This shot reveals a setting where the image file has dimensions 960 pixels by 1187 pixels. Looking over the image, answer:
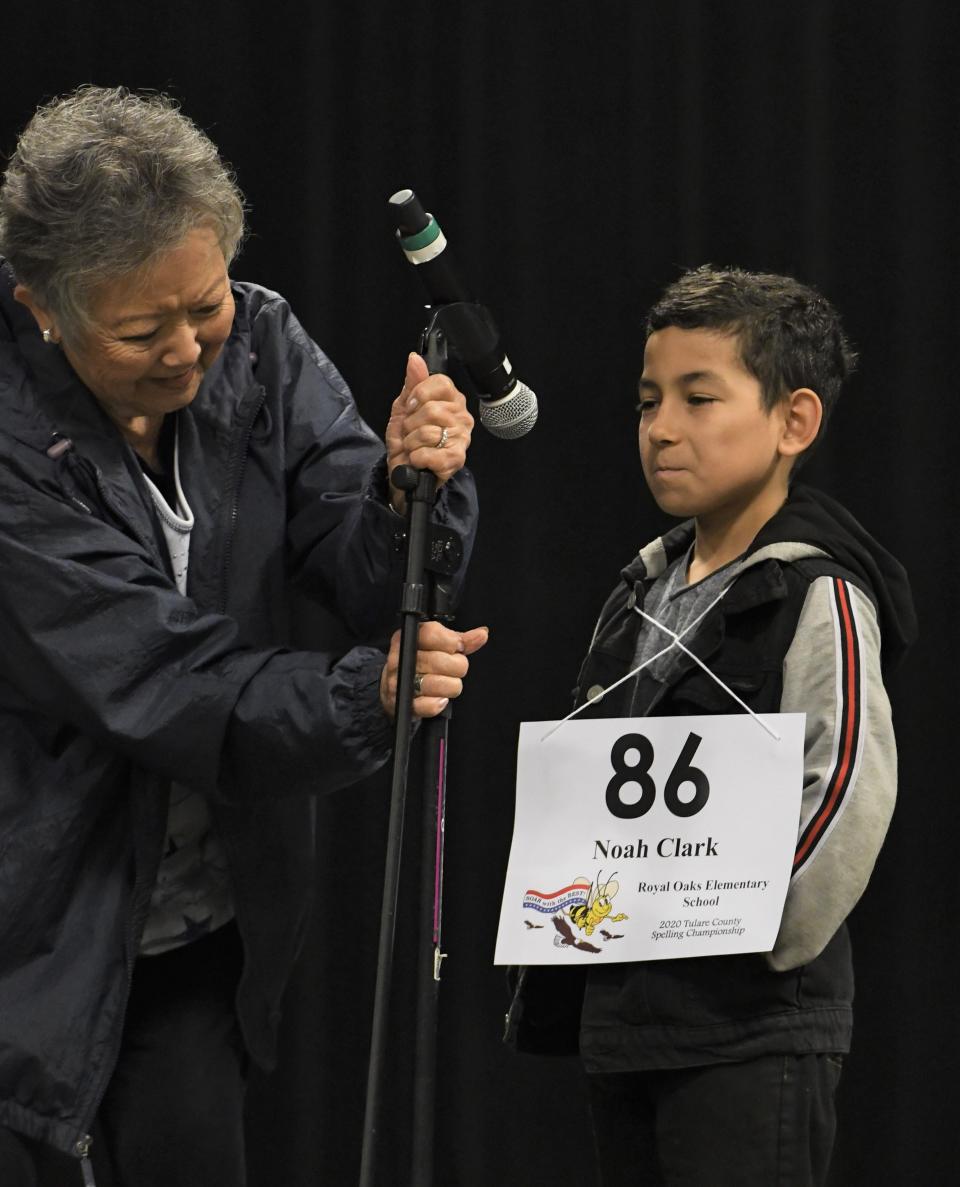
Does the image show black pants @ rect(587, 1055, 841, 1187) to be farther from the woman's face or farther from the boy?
the woman's face

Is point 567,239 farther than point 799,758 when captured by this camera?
Yes

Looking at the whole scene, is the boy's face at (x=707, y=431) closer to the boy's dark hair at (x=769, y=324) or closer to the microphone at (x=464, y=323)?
the boy's dark hair at (x=769, y=324)

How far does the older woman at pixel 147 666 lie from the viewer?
155cm

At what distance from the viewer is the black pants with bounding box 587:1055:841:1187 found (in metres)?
1.60

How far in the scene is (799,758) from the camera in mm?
1589

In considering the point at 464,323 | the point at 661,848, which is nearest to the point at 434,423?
the point at 464,323

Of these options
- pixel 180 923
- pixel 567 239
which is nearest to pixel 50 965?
pixel 180 923

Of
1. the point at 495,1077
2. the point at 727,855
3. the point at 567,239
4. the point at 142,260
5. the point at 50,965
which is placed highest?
the point at 567,239

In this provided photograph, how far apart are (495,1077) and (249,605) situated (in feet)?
4.20

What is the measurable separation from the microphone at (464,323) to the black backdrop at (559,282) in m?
1.28

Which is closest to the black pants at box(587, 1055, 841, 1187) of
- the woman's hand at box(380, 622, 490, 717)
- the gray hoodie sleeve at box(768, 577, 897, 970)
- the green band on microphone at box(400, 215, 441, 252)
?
the gray hoodie sleeve at box(768, 577, 897, 970)

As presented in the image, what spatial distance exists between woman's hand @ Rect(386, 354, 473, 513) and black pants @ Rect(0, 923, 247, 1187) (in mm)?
639

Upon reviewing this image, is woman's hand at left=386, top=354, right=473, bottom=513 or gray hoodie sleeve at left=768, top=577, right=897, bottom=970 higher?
woman's hand at left=386, top=354, right=473, bottom=513

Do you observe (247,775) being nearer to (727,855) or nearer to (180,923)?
(180,923)
